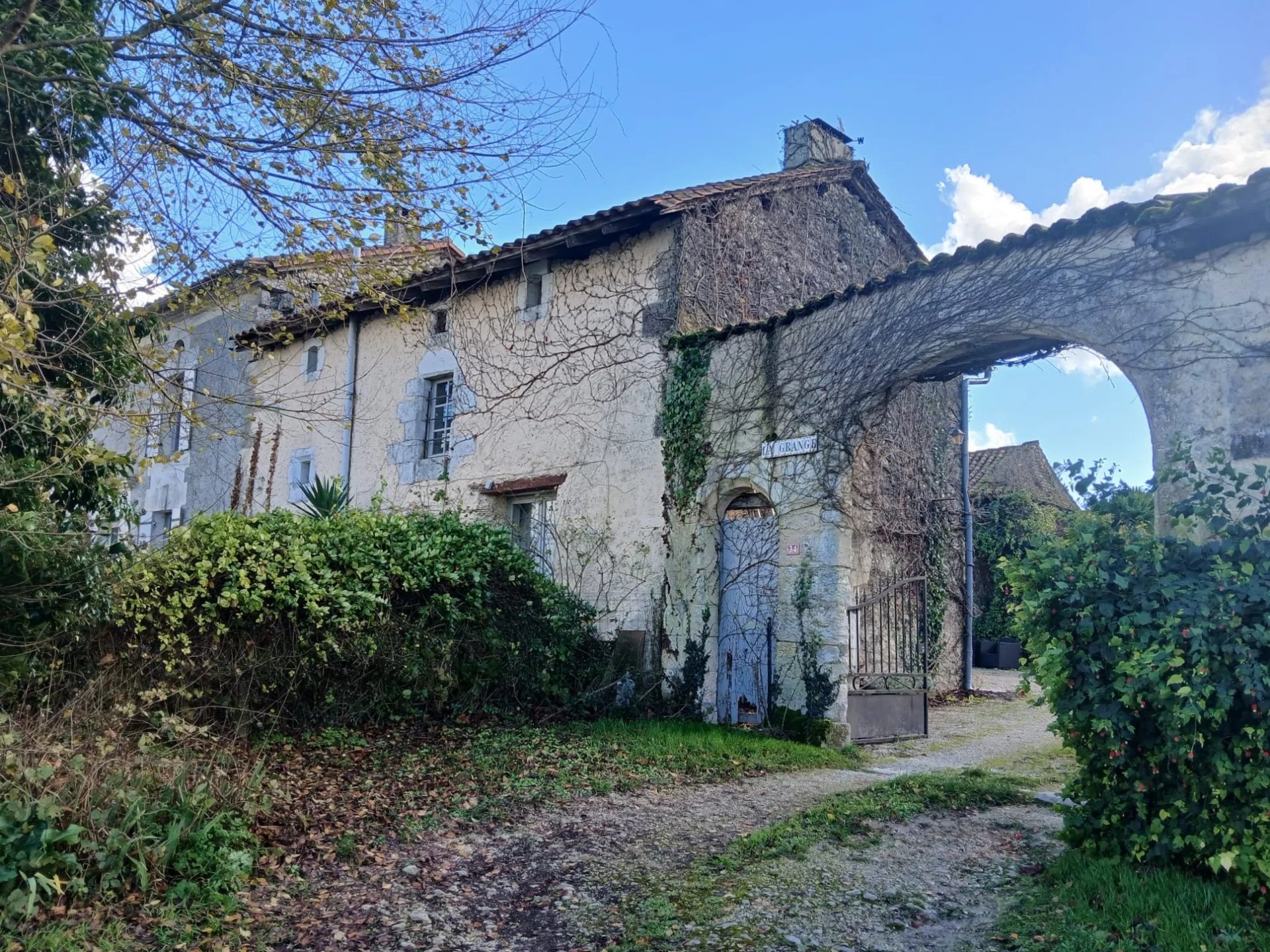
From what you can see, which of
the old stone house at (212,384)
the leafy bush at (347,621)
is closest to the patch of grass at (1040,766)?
the leafy bush at (347,621)

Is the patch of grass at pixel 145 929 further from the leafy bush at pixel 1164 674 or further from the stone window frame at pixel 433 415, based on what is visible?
the stone window frame at pixel 433 415

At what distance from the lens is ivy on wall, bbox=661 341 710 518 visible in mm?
8727

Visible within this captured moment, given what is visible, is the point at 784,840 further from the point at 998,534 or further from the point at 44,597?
the point at 998,534

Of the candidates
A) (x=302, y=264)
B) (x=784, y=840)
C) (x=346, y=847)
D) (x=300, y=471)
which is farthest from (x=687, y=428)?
(x=300, y=471)

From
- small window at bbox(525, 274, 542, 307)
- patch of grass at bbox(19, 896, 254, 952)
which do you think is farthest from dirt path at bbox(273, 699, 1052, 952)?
small window at bbox(525, 274, 542, 307)

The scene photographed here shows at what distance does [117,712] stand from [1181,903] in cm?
569

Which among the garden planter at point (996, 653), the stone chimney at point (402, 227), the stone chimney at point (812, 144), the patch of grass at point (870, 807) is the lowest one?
the patch of grass at point (870, 807)

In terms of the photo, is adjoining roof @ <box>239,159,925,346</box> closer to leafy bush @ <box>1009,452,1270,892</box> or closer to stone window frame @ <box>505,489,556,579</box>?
stone window frame @ <box>505,489,556,579</box>

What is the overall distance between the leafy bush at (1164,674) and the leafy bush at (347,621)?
15.7 feet

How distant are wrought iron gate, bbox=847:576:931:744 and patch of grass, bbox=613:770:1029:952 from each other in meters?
1.35

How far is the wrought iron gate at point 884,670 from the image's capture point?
320 inches

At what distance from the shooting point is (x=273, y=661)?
6609 mm

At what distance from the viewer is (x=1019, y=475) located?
19781 millimetres

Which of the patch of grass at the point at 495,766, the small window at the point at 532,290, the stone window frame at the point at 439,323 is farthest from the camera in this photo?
the stone window frame at the point at 439,323
